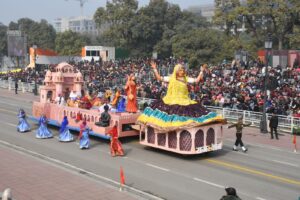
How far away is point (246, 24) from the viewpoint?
157 feet

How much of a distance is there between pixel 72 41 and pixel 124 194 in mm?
73296

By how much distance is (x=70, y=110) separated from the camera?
20.6 m

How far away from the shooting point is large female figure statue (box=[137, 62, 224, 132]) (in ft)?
51.8

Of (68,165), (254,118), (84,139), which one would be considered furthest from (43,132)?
(254,118)

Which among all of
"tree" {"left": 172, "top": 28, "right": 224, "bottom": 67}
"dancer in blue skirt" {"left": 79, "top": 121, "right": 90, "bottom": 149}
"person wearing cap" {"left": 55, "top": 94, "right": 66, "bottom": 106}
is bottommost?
"dancer in blue skirt" {"left": 79, "top": 121, "right": 90, "bottom": 149}

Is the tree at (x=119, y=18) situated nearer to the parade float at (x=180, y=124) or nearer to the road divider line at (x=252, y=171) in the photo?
the parade float at (x=180, y=124)

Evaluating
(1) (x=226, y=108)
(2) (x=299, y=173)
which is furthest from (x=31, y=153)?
(1) (x=226, y=108)

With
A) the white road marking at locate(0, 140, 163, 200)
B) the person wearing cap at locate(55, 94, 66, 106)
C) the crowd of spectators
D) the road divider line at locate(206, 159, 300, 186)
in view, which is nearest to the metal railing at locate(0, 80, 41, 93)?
the crowd of spectators

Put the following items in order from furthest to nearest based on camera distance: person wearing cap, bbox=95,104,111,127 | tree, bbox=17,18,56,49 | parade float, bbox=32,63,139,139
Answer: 1. tree, bbox=17,18,56,49
2. parade float, bbox=32,63,139,139
3. person wearing cap, bbox=95,104,111,127

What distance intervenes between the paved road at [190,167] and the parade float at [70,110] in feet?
2.36

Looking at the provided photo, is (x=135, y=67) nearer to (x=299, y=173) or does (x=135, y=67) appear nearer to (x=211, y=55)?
(x=211, y=55)

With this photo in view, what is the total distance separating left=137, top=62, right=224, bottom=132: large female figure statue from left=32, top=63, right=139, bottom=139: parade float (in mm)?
1325

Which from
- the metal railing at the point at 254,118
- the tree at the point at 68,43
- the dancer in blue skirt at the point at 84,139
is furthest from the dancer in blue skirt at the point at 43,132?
Result: the tree at the point at 68,43

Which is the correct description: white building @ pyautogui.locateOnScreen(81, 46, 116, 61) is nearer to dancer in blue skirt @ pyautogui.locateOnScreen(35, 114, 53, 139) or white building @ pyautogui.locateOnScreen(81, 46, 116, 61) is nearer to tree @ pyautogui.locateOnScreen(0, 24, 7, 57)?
tree @ pyautogui.locateOnScreen(0, 24, 7, 57)
